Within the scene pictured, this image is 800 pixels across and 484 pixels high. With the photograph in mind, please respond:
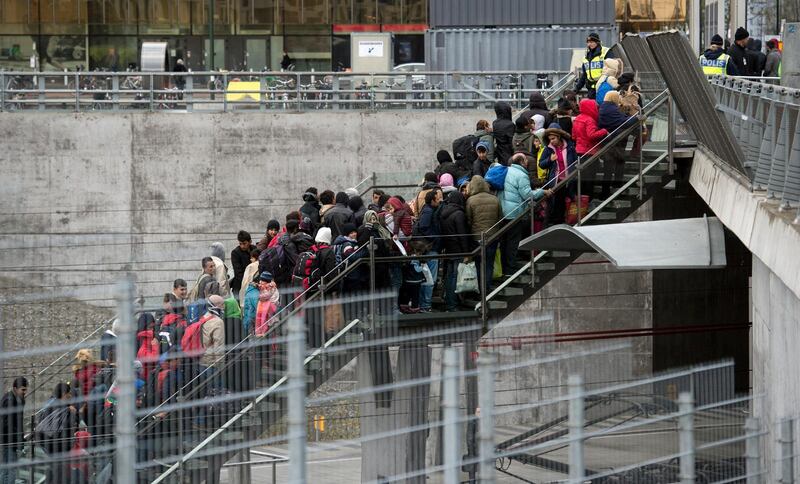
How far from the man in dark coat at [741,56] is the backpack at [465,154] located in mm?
4193

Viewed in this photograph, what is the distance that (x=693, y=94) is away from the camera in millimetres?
16672

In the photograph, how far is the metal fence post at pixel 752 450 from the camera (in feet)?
34.1

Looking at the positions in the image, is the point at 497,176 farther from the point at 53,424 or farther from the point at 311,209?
the point at 53,424

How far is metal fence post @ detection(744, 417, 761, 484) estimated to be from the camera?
10406mm

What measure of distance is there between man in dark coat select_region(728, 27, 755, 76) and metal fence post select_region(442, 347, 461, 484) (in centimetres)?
1514

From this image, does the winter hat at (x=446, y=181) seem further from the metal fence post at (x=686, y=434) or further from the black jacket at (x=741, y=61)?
the metal fence post at (x=686, y=434)

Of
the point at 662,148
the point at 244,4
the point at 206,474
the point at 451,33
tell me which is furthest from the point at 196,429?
the point at 244,4

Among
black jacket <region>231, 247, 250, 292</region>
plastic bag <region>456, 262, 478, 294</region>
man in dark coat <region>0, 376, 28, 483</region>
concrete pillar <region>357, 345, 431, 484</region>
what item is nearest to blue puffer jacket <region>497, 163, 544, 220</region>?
plastic bag <region>456, 262, 478, 294</region>

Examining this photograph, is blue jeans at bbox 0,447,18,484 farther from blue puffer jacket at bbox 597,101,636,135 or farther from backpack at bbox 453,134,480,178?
backpack at bbox 453,134,480,178

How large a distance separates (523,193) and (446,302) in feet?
4.87

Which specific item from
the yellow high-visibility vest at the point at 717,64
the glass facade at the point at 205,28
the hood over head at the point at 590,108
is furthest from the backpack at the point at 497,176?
the glass facade at the point at 205,28

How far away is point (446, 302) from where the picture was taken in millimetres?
18156

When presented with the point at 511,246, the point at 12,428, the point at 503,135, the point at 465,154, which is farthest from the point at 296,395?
the point at 465,154

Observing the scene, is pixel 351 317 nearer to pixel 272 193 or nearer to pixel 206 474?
pixel 206 474
